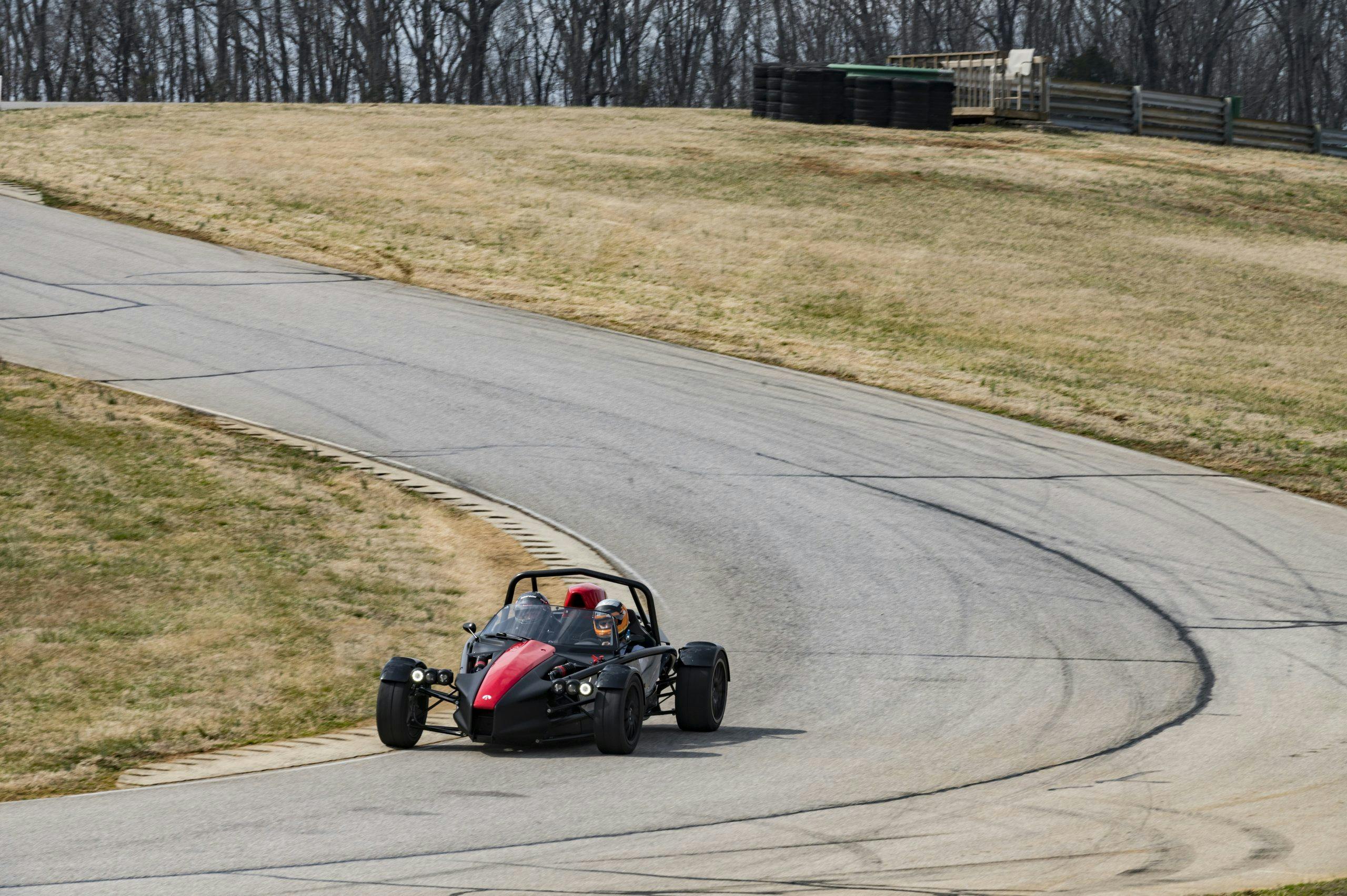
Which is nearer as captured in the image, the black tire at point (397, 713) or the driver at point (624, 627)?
the black tire at point (397, 713)

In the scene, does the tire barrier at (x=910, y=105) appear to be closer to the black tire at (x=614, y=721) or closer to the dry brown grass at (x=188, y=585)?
the dry brown grass at (x=188, y=585)

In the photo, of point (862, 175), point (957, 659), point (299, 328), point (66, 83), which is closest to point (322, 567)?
point (957, 659)

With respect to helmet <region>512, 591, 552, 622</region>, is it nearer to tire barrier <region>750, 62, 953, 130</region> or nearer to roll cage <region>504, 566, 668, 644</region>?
roll cage <region>504, 566, 668, 644</region>

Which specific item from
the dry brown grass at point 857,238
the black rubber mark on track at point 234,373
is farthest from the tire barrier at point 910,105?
the black rubber mark on track at point 234,373

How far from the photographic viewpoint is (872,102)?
4316 cm

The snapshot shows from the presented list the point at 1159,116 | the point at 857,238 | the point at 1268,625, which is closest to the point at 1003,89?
the point at 1159,116

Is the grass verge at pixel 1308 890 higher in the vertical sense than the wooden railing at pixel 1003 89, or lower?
lower

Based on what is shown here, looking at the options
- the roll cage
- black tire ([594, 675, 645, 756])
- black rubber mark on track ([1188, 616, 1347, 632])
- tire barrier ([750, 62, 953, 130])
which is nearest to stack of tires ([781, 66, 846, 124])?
tire barrier ([750, 62, 953, 130])

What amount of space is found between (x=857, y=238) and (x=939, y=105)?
13.1 meters

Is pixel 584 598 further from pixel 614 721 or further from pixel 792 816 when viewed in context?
pixel 792 816

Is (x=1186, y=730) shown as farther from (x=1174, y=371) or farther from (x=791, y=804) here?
(x=1174, y=371)

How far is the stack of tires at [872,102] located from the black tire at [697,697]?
115 feet

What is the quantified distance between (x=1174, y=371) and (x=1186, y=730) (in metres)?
15.5

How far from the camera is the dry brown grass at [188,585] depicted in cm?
1083
